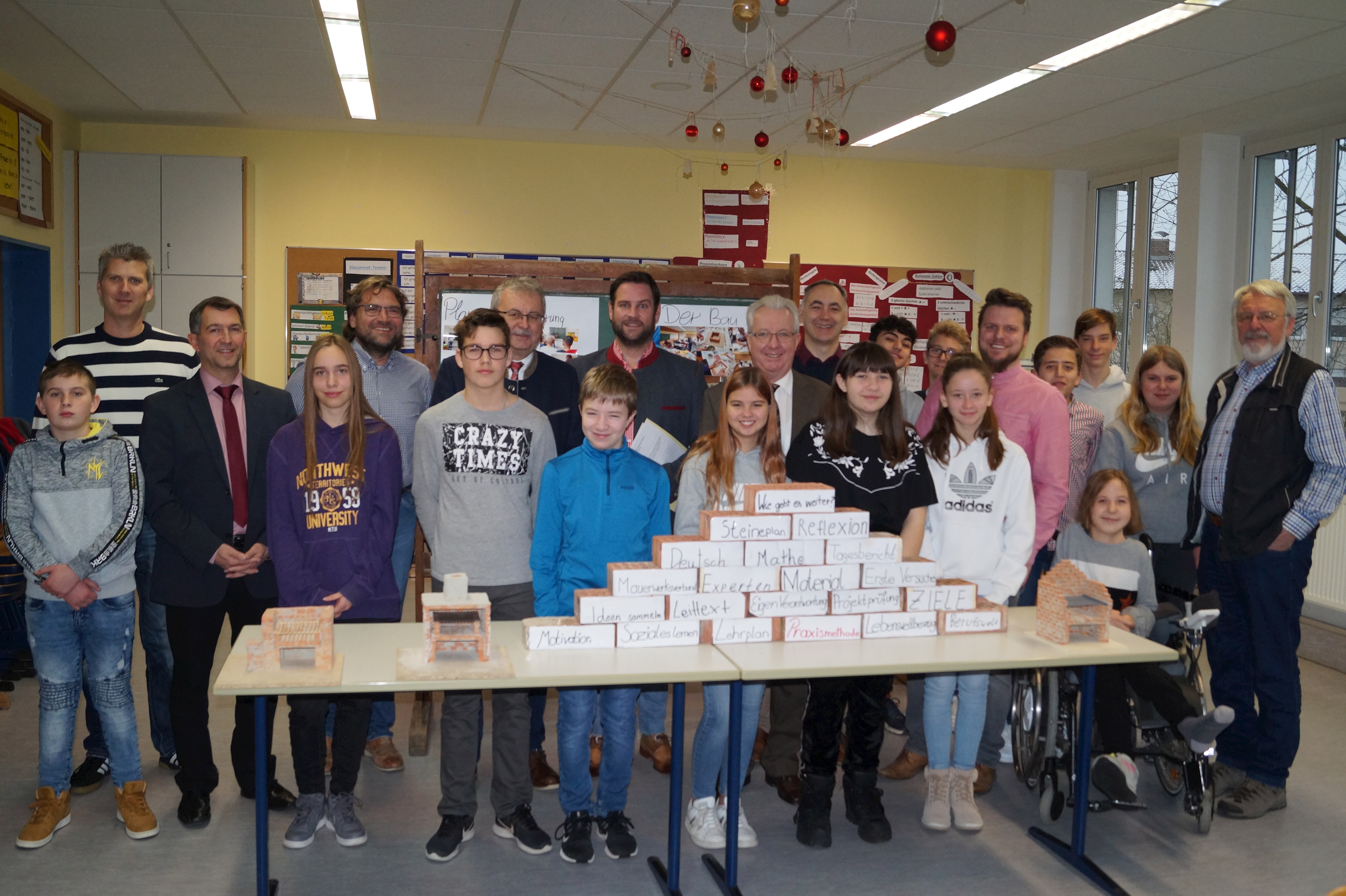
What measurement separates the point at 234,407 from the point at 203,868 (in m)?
1.33

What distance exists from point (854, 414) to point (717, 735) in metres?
1.03

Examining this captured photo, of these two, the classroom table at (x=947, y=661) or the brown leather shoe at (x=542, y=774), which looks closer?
the classroom table at (x=947, y=661)

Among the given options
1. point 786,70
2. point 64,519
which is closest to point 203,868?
point 64,519

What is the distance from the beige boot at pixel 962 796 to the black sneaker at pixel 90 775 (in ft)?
8.71

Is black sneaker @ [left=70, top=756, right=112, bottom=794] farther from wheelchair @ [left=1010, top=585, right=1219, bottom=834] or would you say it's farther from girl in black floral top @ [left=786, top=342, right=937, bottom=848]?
wheelchair @ [left=1010, top=585, right=1219, bottom=834]

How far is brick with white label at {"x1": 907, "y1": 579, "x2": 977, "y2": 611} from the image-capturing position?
2.71 meters

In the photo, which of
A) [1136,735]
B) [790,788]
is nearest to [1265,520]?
[1136,735]

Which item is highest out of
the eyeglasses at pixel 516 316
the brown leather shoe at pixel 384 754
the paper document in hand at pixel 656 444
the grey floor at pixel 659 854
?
the eyeglasses at pixel 516 316

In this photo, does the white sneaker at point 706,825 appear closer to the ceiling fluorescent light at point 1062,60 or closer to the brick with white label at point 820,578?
the brick with white label at point 820,578

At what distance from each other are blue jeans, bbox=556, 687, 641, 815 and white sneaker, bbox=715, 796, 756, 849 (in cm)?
30

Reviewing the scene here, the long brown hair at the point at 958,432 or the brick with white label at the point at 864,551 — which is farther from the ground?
the long brown hair at the point at 958,432

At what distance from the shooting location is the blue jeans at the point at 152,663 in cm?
322

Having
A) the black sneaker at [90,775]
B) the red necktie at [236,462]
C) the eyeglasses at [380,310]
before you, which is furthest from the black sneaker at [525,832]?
the eyeglasses at [380,310]

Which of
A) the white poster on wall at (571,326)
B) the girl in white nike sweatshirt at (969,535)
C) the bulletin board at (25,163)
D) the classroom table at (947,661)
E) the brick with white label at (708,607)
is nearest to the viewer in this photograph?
the classroom table at (947,661)
